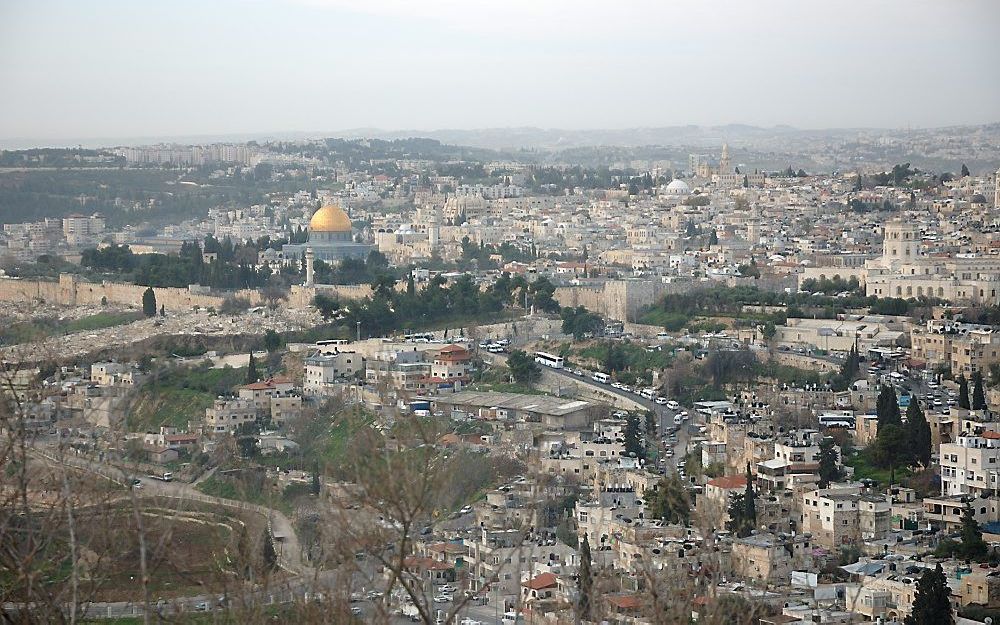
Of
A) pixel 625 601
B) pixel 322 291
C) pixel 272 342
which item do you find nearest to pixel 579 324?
pixel 272 342

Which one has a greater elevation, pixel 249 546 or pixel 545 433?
pixel 249 546

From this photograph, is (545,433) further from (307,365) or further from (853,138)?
(853,138)

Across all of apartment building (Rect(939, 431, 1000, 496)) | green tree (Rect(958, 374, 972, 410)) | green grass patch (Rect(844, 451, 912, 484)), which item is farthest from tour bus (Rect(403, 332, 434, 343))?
apartment building (Rect(939, 431, 1000, 496))

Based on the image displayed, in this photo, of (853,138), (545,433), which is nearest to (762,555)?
(545,433)

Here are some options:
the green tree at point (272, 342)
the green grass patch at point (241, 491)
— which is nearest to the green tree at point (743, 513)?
the green grass patch at point (241, 491)

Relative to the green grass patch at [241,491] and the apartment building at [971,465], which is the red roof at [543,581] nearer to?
the green grass patch at [241,491]
